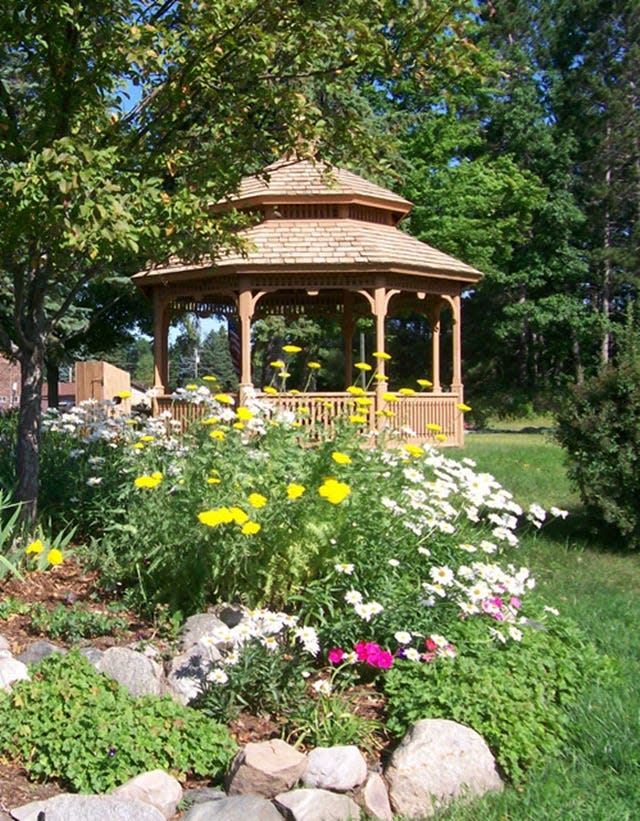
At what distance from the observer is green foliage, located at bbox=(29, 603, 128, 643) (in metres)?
4.42

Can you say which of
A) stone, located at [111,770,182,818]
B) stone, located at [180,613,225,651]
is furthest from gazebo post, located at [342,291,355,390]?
stone, located at [111,770,182,818]

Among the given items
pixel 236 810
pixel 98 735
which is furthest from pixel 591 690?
pixel 98 735

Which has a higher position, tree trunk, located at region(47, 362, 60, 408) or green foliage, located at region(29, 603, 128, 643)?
tree trunk, located at region(47, 362, 60, 408)

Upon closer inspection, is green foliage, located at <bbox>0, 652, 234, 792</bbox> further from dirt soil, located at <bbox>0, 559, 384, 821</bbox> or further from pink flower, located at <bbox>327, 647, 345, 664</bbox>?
pink flower, located at <bbox>327, 647, 345, 664</bbox>

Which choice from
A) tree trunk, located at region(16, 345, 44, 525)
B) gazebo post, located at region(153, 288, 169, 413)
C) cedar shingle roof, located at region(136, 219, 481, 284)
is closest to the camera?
tree trunk, located at region(16, 345, 44, 525)

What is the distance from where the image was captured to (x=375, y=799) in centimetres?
347

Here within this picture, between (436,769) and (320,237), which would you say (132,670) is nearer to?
(436,769)

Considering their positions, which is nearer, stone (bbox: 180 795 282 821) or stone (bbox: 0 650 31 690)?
stone (bbox: 180 795 282 821)

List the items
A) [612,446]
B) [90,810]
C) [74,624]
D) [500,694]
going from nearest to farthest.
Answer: [90,810], [500,694], [74,624], [612,446]

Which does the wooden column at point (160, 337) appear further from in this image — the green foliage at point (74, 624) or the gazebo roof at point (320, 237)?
the green foliage at point (74, 624)

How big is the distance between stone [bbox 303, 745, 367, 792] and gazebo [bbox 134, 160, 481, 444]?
10.1m

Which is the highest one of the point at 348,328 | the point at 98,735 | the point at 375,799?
the point at 348,328

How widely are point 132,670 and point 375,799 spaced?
1289 millimetres

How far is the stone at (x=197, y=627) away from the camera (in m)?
4.36
